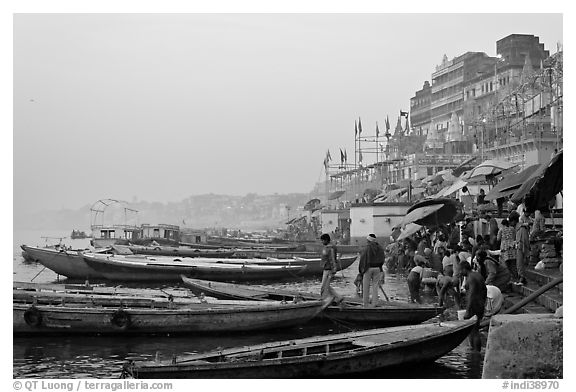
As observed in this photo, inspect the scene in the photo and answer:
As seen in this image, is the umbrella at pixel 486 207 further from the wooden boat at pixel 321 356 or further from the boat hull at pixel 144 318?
the wooden boat at pixel 321 356

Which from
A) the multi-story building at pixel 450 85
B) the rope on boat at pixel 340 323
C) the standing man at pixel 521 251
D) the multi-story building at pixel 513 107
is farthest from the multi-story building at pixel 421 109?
the rope on boat at pixel 340 323

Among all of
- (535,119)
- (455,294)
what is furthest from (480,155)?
(455,294)

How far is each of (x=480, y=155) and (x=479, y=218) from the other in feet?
68.5

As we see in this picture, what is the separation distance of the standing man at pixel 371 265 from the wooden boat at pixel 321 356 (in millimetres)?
3415

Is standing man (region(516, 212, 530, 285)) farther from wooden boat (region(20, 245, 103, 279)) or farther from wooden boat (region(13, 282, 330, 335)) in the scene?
wooden boat (region(20, 245, 103, 279))

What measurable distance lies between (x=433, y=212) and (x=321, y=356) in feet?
42.8

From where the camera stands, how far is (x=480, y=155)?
4422 cm

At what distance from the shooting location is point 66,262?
89.1 ft

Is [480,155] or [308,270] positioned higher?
[480,155]

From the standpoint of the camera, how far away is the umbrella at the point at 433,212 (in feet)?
72.7

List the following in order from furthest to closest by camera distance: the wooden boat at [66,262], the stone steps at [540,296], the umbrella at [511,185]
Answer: the wooden boat at [66,262] < the umbrella at [511,185] < the stone steps at [540,296]

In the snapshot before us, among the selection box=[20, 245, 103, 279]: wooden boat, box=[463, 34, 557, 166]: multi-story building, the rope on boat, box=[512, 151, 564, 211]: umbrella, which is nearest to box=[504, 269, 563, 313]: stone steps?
box=[512, 151, 564, 211]: umbrella

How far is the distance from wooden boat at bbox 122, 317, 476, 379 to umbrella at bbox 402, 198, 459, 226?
11073 mm
